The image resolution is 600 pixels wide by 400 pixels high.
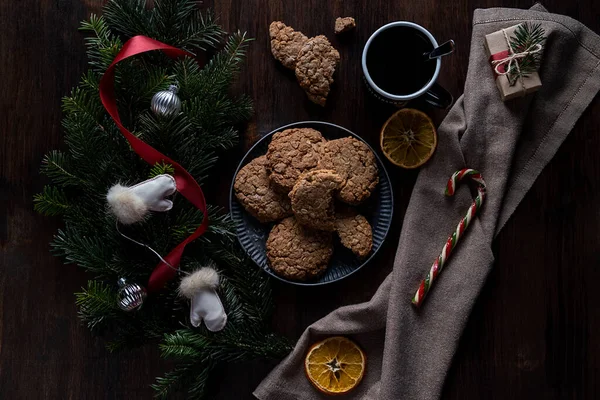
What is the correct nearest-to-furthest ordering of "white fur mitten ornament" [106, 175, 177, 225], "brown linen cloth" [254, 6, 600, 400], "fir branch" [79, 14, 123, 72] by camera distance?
"white fur mitten ornament" [106, 175, 177, 225] < "fir branch" [79, 14, 123, 72] < "brown linen cloth" [254, 6, 600, 400]

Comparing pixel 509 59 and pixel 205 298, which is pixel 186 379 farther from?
pixel 509 59

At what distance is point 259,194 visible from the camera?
4.86ft

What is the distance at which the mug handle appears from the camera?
1462 mm

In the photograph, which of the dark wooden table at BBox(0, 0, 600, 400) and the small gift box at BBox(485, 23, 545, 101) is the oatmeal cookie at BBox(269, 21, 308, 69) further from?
the small gift box at BBox(485, 23, 545, 101)

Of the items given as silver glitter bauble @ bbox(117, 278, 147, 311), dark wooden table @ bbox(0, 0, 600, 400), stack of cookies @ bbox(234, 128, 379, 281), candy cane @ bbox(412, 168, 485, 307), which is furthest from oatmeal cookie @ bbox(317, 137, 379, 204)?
silver glitter bauble @ bbox(117, 278, 147, 311)

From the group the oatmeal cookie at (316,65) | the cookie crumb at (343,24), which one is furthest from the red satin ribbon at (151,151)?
Answer: the cookie crumb at (343,24)

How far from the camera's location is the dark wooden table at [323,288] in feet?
5.12

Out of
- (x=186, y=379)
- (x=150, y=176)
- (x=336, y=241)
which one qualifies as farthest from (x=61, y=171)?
(x=336, y=241)

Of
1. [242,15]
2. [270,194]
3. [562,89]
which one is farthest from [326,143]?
[562,89]

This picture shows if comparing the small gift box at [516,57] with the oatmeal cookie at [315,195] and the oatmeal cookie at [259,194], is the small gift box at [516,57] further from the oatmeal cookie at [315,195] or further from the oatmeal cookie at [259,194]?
the oatmeal cookie at [259,194]

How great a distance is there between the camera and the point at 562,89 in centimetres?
154

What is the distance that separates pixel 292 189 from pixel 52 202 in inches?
22.4

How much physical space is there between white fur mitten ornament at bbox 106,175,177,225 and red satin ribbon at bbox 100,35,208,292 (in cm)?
3

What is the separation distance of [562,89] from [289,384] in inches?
40.8
